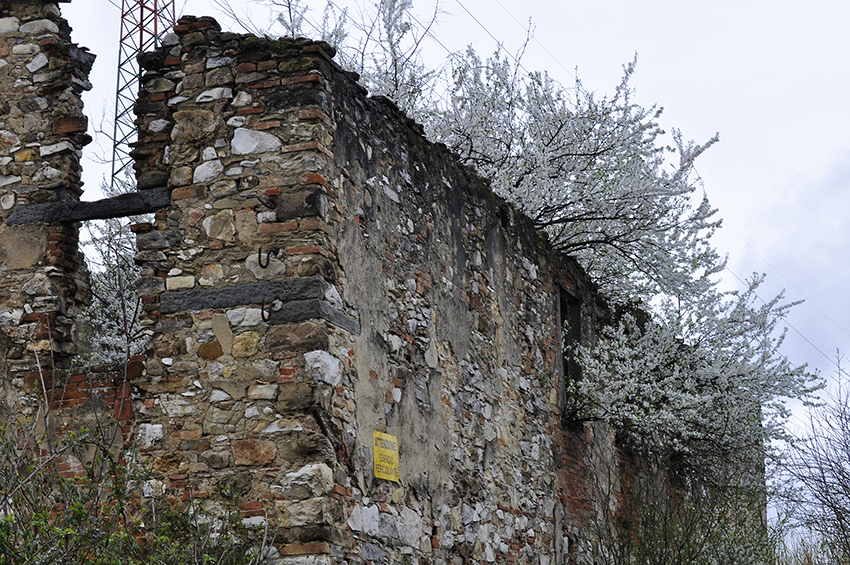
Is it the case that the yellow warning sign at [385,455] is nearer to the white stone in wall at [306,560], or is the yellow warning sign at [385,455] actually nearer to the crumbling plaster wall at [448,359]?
the crumbling plaster wall at [448,359]

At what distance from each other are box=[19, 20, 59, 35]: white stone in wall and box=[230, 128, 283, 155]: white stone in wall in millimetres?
1867

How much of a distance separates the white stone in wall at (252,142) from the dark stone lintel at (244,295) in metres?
0.92

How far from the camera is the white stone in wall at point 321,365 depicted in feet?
20.8

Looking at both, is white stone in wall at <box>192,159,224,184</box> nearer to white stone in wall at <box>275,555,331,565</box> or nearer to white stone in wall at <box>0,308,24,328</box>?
white stone in wall at <box>0,308,24,328</box>

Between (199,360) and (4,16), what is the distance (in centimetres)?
317

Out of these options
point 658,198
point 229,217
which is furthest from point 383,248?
point 658,198

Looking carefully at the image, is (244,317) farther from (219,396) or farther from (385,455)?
(385,455)

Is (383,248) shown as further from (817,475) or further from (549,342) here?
(817,475)

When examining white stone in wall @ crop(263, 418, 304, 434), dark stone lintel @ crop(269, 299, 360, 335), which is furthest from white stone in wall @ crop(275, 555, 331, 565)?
dark stone lintel @ crop(269, 299, 360, 335)

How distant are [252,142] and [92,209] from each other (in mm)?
1286

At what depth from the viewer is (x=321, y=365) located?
20.9 feet

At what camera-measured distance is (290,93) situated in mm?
6828

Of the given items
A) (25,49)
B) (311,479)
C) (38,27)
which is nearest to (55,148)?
(25,49)

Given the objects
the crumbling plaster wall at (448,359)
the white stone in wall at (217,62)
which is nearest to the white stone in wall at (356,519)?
the crumbling plaster wall at (448,359)
